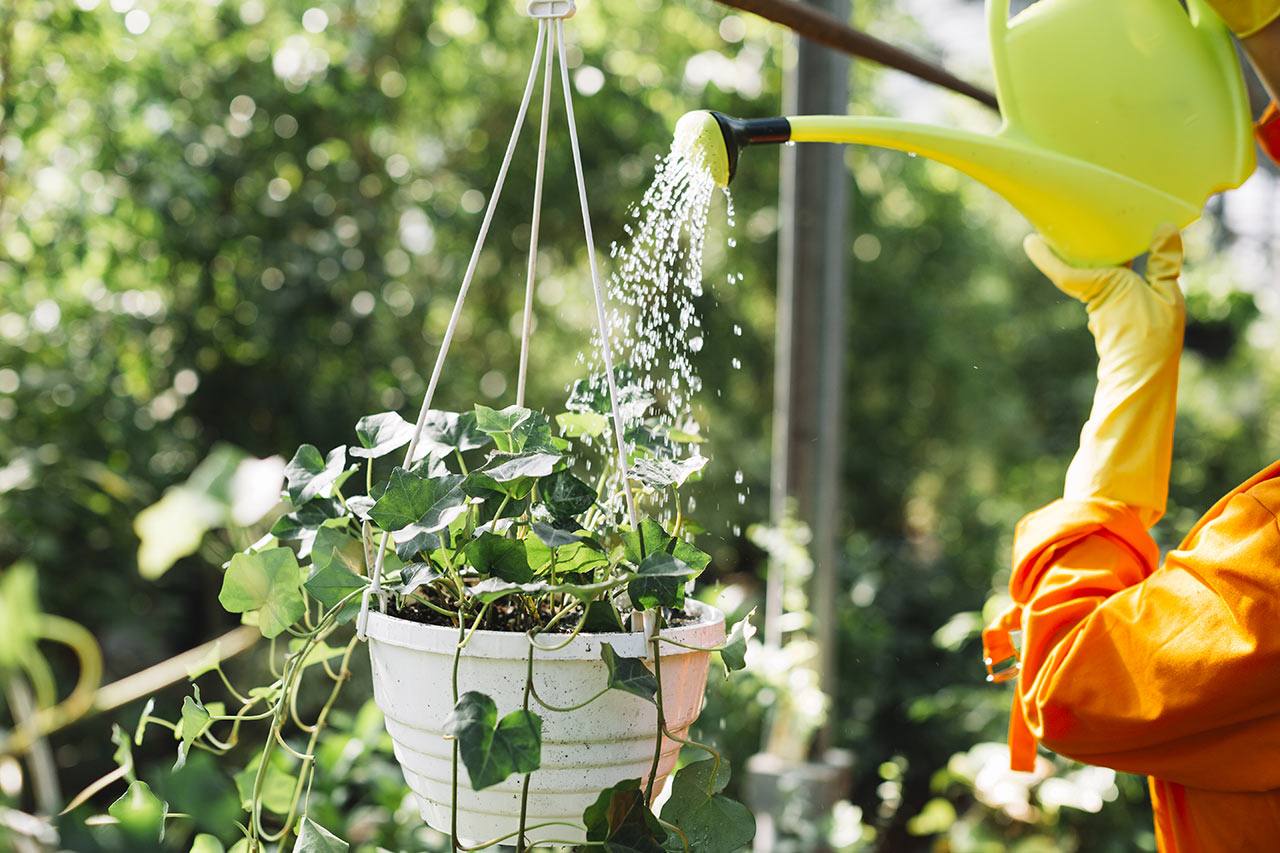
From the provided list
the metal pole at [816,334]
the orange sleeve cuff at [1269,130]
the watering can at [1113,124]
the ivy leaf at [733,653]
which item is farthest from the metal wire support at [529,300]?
the metal pole at [816,334]

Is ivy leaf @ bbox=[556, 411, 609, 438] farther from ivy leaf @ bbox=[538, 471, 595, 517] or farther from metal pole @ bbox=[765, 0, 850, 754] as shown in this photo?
metal pole @ bbox=[765, 0, 850, 754]

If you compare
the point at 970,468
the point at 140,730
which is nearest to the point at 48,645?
the point at 140,730

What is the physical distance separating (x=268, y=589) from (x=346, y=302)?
2.52m

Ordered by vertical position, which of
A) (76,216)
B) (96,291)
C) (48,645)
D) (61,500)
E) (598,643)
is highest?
(76,216)

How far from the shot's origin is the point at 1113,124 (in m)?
0.81

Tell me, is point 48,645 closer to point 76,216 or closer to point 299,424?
point 299,424

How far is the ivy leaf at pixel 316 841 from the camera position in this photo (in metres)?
0.63

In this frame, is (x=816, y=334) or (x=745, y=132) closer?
(x=745, y=132)

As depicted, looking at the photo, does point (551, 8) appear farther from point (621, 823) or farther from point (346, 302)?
point (346, 302)

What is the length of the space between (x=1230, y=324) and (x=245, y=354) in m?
4.42

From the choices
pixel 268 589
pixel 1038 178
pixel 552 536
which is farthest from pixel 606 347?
pixel 1038 178

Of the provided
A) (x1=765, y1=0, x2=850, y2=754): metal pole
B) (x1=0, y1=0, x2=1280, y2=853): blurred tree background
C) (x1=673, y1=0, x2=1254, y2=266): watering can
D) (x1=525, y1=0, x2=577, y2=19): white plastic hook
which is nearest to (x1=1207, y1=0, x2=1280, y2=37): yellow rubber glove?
(x1=673, y1=0, x2=1254, y2=266): watering can

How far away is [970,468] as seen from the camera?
5762mm

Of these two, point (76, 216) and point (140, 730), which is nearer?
point (140, 730)
